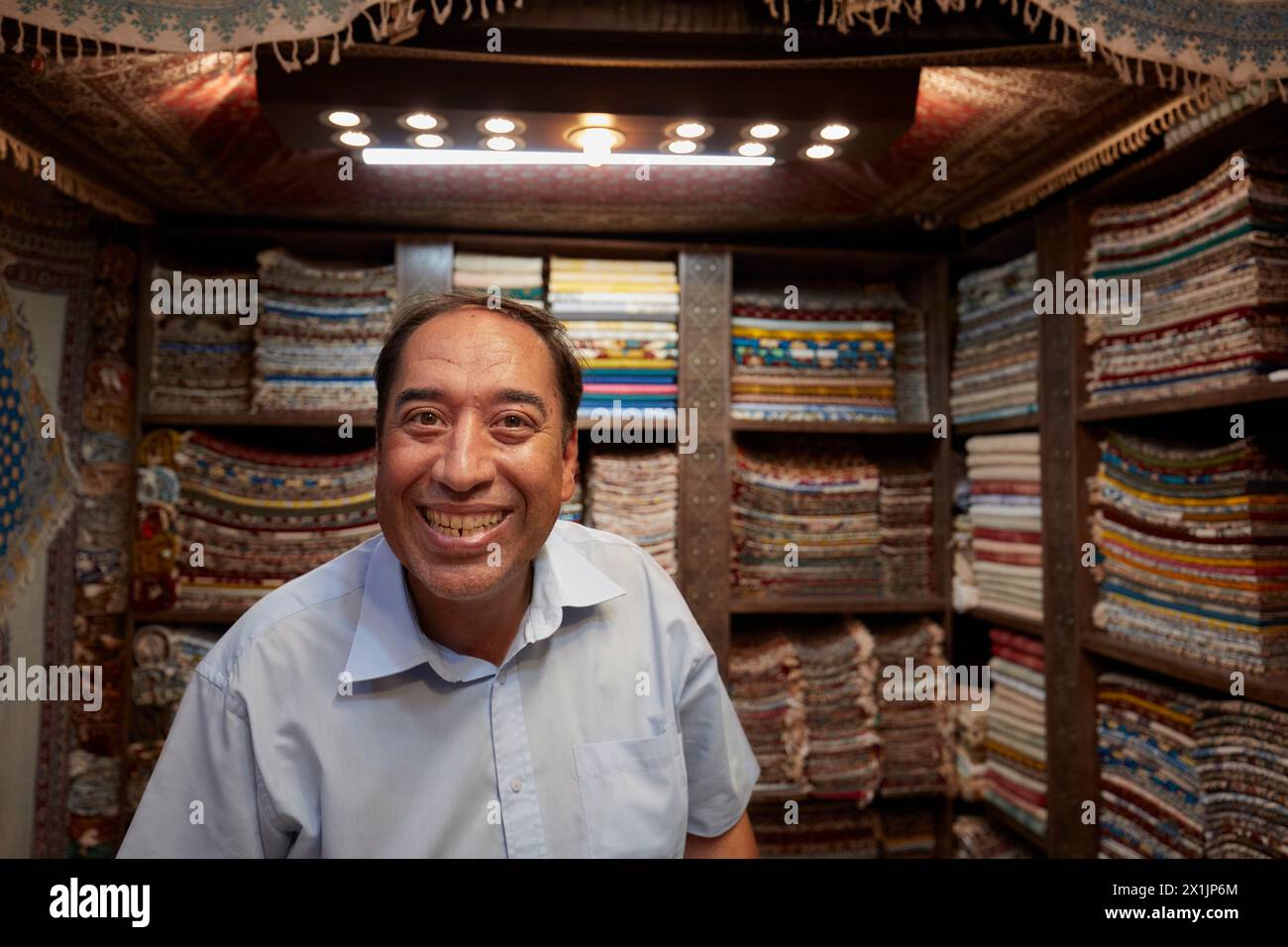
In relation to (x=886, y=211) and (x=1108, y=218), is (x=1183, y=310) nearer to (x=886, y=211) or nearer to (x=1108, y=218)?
(x=1108, y=218)

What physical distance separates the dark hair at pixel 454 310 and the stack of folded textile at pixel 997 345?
154cm

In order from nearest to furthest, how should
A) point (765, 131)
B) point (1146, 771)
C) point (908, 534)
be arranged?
point (765, 131) < point (1146, 771) < point (908, 534)

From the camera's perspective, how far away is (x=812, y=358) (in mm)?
2486

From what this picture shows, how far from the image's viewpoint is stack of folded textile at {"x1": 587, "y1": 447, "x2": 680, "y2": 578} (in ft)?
7.79

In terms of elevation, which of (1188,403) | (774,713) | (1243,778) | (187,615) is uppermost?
(1188,403)

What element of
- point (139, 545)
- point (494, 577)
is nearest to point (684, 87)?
point (494, 577)

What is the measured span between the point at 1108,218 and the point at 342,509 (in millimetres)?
2274

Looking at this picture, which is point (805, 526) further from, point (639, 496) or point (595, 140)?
point (595, 140)

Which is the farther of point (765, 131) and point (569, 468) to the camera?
point (765, 131)

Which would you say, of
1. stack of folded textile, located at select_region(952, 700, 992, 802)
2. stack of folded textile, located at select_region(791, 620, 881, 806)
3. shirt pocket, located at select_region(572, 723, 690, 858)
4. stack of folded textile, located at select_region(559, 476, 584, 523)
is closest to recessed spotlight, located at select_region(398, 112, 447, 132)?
stack of folded textile, located at select_region(559, 476, 584, 523)

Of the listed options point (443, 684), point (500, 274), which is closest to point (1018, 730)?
point (443, 684)

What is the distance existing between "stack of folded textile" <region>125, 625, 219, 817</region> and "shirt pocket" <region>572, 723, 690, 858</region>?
5.40ft

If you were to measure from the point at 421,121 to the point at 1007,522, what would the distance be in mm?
1877
